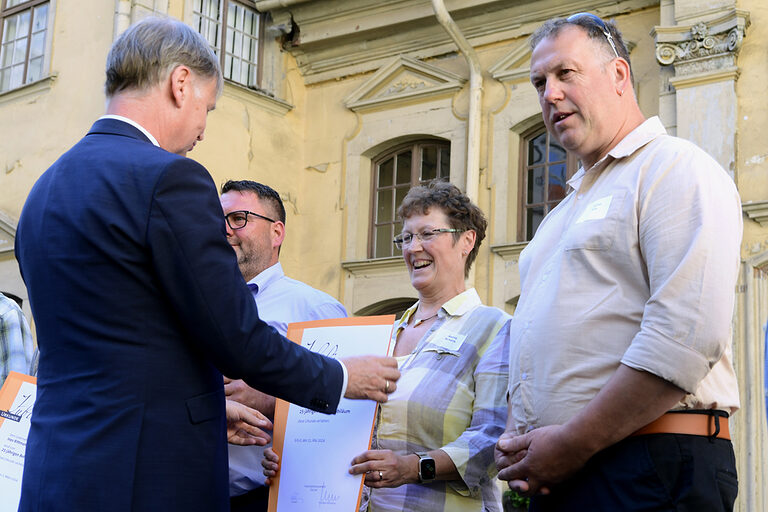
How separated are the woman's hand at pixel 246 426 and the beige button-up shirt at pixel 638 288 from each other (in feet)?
3.58

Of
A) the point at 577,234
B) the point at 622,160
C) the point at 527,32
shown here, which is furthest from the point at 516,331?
the point at 527,32

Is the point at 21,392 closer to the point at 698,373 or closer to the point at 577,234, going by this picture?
the point at 577,234

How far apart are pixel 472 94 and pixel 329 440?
937 cm

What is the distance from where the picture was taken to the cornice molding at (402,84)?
41.1ft

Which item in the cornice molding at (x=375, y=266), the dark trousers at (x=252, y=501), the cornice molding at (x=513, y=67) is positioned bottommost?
the dark trousers at (x=252, y=501)

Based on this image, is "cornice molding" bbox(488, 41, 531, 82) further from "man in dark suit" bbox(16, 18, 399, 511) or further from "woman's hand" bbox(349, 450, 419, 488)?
"man in dark suit" bbox(16, 18, 399, 511)

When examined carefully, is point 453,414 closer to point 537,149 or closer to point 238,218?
point 238,218

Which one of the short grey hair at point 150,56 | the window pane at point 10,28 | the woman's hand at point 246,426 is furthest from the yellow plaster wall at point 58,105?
the short grey hair at point 150,56

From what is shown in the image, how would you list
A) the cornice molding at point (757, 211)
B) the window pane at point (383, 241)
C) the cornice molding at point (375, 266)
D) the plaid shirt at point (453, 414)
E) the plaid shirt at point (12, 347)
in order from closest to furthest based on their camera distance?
the plaid shirt at point (453, 414)
the plaid shirt at point (12, 347)
the cornice molding at point (757, 211)
the cornice molding at point (375, 266)
the window pane at point (383, 241)

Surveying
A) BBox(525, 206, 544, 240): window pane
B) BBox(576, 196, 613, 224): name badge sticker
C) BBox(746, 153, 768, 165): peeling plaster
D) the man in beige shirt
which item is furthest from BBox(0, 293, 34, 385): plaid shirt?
BBox(525, 206, 544, 240): window pane

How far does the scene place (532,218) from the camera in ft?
38.9

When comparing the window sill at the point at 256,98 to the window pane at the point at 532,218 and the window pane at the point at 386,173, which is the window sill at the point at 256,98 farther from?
the window pane at the point at 532,218

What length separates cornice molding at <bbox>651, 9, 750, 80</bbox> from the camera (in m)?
10.0

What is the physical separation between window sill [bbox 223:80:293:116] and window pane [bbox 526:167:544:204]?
143 inches
